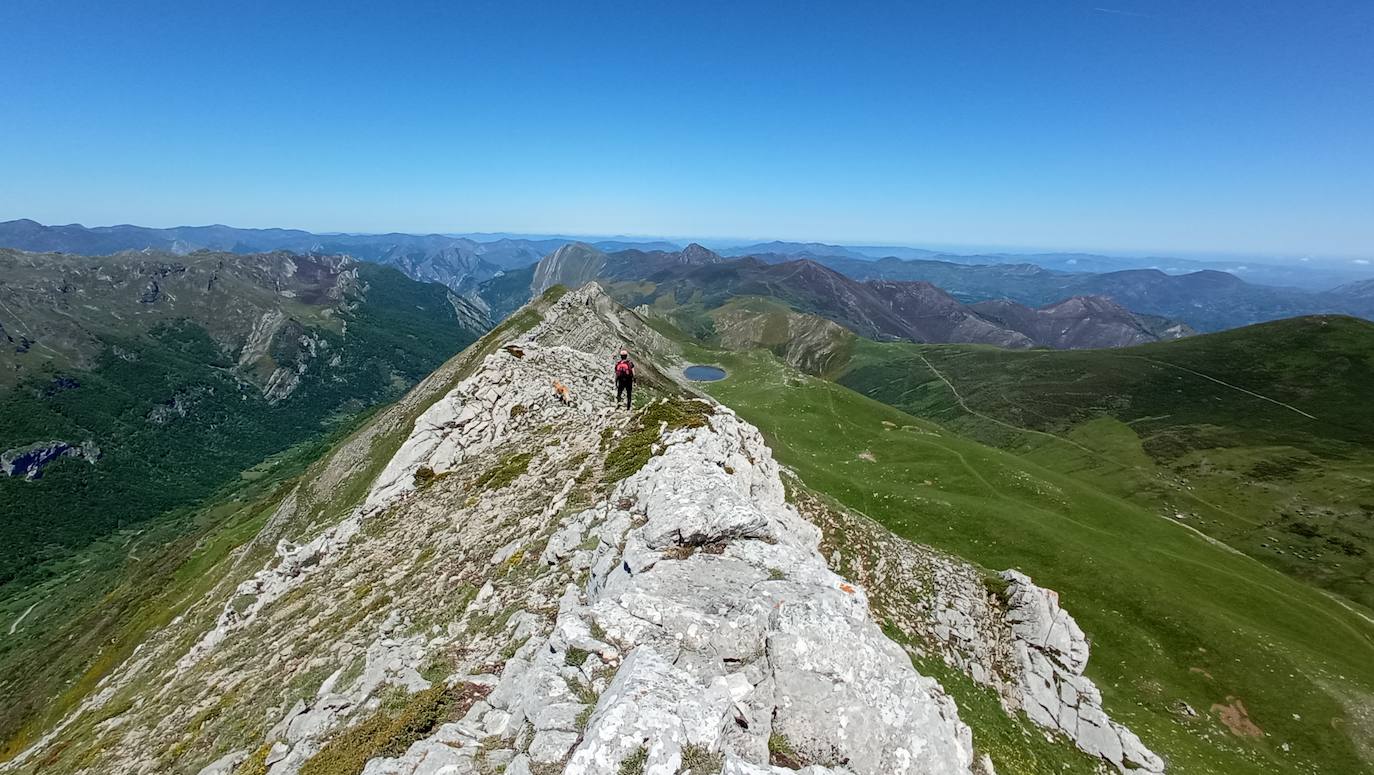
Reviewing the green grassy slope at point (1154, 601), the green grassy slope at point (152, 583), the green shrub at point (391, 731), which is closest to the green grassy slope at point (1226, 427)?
the green grassy slope at point (1154, 601)

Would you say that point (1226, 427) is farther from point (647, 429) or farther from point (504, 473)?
point (504, 473)

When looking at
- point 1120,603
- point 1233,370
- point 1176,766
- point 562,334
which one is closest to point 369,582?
point 1176,766

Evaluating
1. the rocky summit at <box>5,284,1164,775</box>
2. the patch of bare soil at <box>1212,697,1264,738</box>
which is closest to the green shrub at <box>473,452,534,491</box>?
the rocky summit at <box>5,284,1164,775</box>

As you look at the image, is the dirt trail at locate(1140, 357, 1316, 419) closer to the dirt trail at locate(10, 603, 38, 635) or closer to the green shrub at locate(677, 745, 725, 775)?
the green shrub at locate(677, 745, 725, 775)

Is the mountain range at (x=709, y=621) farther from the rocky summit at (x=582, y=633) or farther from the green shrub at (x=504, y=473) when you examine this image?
the green shrub at (x=504, y=473)

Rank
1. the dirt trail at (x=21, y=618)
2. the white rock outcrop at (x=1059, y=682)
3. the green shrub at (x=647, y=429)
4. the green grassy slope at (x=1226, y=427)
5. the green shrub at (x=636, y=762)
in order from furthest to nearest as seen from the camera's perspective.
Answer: the dirt trail at (x=21, y=618) → the green grassy slope at (x=1226, y=427) → the white rock outcrop at (x=1059, y=682) → the green shrub at (x=647, y=429) → the green shrub at (x=636, y=762)

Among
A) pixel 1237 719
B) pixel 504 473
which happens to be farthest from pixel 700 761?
pixel 1237 719

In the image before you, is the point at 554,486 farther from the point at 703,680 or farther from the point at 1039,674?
the point at 1039,674
